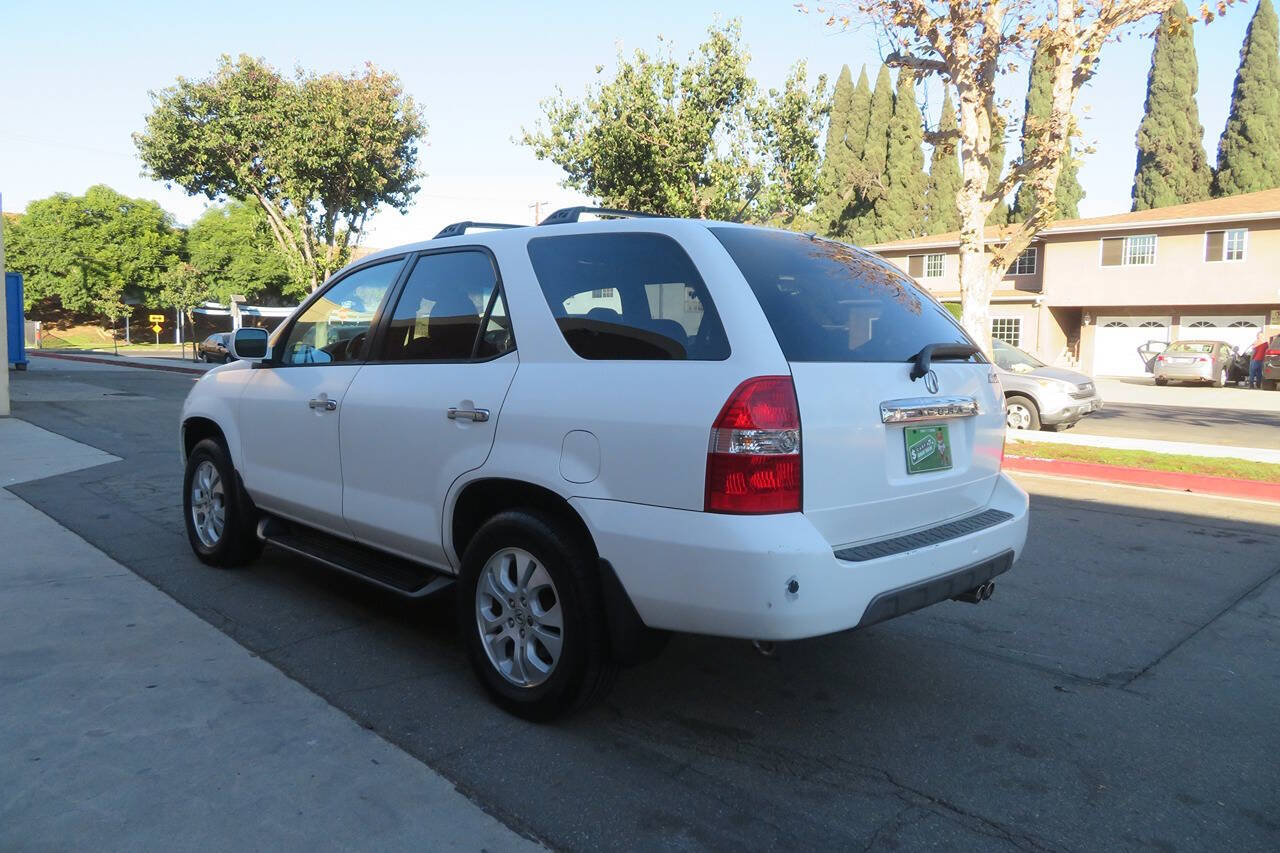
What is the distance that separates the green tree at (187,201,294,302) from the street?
61383 mm

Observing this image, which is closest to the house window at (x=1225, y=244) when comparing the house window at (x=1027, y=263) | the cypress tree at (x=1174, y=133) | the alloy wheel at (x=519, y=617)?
the house window at (x=1027, y=263)

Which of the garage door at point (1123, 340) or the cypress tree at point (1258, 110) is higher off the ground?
the cypress tree at point (1258, 110)

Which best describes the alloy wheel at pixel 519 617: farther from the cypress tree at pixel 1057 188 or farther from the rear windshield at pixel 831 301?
the cypress tree at pixel 1057 188

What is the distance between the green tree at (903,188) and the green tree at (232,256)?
1471 inches

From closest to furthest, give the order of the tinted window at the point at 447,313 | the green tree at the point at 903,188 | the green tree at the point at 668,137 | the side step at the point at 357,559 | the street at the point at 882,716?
the street at the point at 882,716 < the tinted window at the point at 447,313 < the side step at the point at 357,559 < the green tree at the point at 668,137 < the green tree at the point at 903,188

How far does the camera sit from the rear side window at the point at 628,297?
305 centimetres

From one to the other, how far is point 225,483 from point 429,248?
2.04 meters

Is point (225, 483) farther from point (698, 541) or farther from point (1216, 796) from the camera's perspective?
point (1216, 796)

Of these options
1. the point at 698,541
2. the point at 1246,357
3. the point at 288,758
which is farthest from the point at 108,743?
the point at 1246,357

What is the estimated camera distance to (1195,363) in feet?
91.1

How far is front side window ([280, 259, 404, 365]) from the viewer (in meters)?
4.35

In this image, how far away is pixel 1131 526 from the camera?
23.7 ft

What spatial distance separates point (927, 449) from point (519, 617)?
159 centimetres

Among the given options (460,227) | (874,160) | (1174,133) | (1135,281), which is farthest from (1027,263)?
(460,227)
